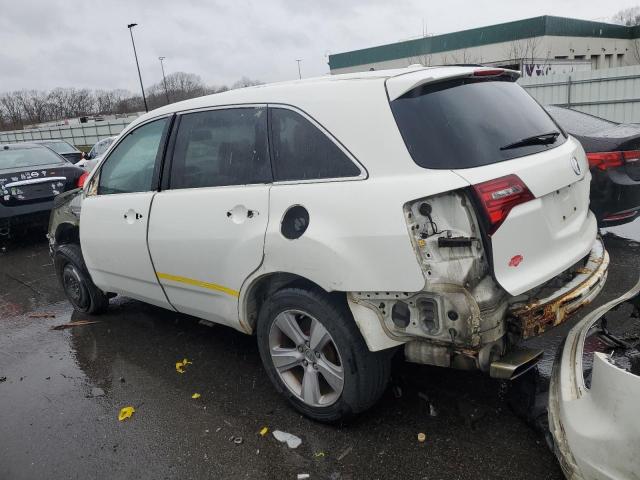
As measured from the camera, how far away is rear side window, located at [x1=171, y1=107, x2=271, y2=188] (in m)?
2.97

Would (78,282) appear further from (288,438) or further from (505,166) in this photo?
(505,166)

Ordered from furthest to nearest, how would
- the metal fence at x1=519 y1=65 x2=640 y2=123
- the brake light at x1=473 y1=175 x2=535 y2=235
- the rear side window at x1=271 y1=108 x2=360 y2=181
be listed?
1. the metal fence at x1=519 y1=65 x2=640 y2=123
2. the rear side window at x1=271 y1=108 x2=360 y2=181
3. the brake light at x1=473 y1=175 x2=535 y2=235

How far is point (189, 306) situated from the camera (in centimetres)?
354

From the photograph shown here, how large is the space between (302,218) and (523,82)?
14109 millimetres

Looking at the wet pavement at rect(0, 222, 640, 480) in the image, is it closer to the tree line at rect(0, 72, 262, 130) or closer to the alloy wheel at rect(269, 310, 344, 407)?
the alloy wheel at rect(269, 310, 344, 407)

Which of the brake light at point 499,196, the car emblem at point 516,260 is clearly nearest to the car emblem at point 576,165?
the brake light at point 499,196

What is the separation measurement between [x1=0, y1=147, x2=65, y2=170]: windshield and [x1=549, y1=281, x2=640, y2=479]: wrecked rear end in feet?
28.6

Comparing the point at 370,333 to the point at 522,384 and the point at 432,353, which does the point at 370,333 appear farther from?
the point at 522,384

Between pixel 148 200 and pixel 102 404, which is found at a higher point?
pixel 148 200

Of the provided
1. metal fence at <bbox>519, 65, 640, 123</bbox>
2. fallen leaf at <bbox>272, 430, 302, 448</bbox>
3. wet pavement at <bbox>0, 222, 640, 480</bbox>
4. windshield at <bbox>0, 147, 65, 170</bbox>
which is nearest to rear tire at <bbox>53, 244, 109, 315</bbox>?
wet pavement at <bbox>0, 222, 640, 480</bbox>

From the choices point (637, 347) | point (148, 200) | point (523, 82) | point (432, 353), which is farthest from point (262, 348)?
point (523, 82)

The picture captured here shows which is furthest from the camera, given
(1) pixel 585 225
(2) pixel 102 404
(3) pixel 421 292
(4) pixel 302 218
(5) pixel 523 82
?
(5) pixel 523 82

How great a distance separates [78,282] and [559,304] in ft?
13.6

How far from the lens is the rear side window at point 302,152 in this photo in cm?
260
